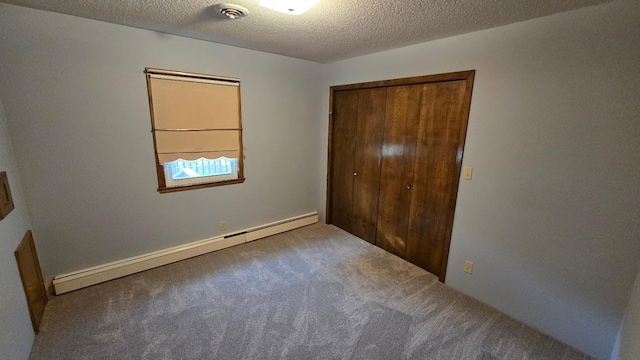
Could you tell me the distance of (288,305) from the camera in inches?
87.7

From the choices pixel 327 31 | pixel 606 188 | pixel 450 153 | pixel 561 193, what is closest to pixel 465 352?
pixel 561 193

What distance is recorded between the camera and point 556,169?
5.98ft

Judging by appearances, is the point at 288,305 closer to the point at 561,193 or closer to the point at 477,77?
the point at 561,193

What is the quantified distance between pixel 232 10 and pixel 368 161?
212 centimetres

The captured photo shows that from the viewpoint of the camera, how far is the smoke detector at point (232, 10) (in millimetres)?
1772

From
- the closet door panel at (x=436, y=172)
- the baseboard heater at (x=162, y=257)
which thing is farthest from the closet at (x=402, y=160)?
the baseboard heater at (x=162, y=257)

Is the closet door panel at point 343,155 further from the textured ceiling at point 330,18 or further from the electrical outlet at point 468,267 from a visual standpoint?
the electrical outlet at point 468,267

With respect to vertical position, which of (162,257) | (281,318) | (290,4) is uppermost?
(290,4)

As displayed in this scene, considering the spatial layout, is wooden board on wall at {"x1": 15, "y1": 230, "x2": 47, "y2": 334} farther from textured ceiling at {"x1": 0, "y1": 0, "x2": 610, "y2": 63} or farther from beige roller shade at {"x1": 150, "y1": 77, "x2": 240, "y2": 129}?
textured ceiling at {"x1": 0, "y1": 0, "x2": 610, "y2": 63}

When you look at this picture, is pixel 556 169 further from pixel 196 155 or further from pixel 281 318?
pixel 196 155

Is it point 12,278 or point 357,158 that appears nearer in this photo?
point 12,278

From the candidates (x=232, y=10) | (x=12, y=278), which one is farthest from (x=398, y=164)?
(x=12, y=278)

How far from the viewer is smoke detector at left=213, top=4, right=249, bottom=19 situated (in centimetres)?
177

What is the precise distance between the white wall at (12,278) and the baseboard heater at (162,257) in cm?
58
